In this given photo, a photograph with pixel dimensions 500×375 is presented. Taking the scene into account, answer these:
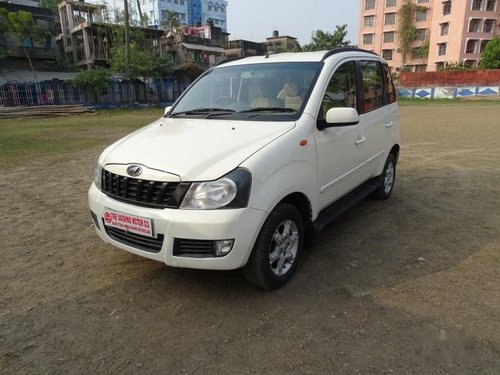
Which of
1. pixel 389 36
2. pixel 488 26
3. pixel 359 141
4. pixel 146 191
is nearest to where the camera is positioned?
pixel 146 191

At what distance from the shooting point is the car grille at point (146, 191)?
2.69 metres

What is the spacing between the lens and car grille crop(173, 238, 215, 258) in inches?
105

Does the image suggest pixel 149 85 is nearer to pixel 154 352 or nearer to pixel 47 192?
pixel 47 192

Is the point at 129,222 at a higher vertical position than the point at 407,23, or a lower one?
lower

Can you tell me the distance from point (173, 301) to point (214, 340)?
1.96 ft

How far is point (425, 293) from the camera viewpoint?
308cm

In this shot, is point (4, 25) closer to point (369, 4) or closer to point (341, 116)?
point (341, 116)

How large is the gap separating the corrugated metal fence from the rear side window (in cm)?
2758

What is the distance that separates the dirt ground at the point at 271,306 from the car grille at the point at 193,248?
50cm

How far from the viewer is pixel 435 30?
2285 inches

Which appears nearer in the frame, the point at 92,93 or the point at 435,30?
the point at 92,93

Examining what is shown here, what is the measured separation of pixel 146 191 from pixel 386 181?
3755mm

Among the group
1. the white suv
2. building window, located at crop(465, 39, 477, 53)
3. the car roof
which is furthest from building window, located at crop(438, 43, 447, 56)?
the white suv

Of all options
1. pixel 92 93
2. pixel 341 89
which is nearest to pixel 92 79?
pixel 92 93
